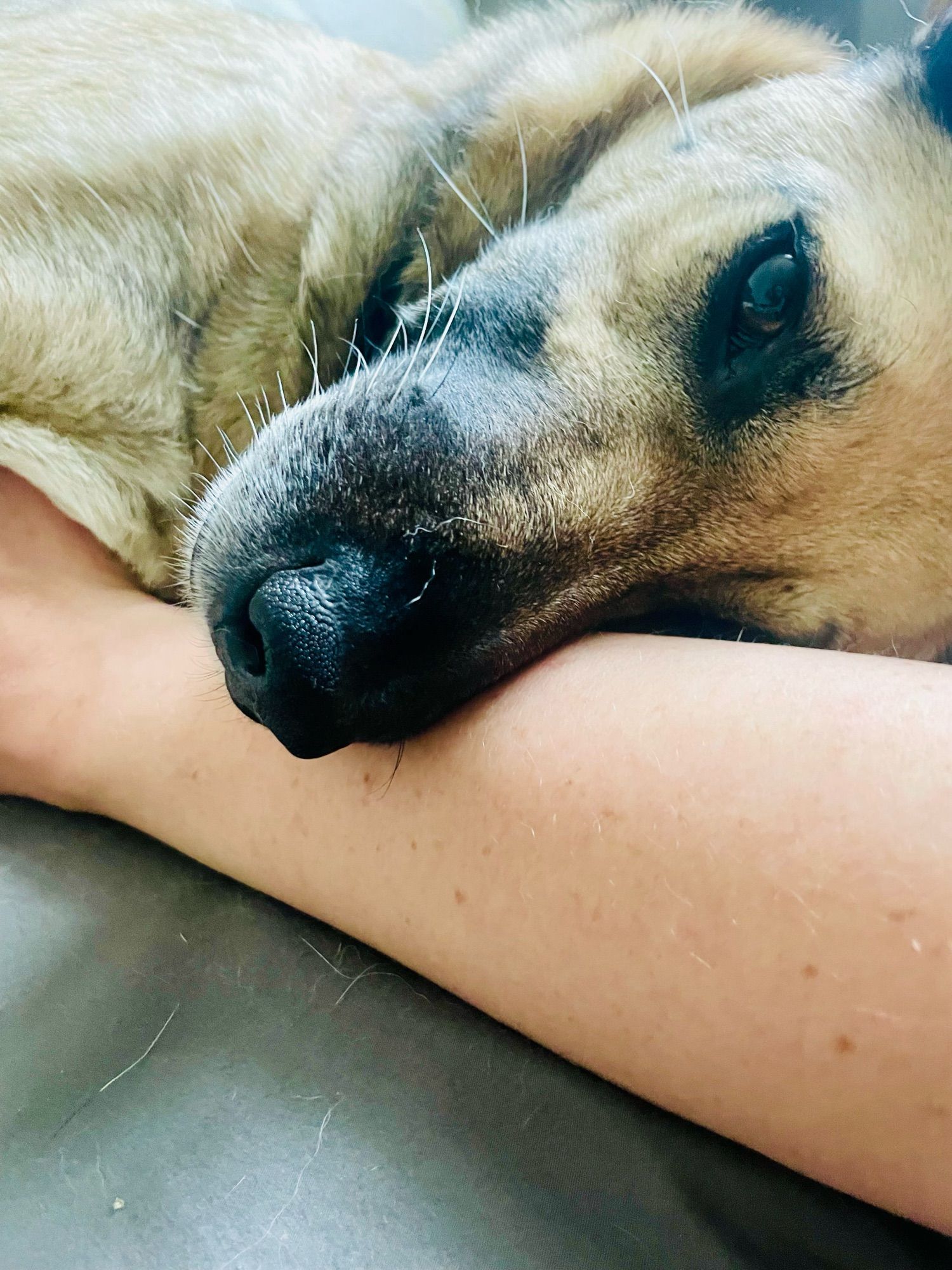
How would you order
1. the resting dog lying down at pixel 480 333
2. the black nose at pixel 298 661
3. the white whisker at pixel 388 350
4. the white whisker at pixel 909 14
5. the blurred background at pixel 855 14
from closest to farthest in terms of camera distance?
1. the black nose at pixel 298 661
2. the resting dog lying down at pixel 480 333
3. the white whisker at pixel 388 350
4. the white whisker at pixel 909 14
5. the blurred background at pixel 855 14

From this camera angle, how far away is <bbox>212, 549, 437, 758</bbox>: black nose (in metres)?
0.65

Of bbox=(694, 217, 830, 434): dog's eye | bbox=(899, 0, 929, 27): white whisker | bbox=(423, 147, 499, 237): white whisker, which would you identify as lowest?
bbox=(423, 147, 499, 237): white whisker

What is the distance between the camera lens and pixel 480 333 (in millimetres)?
865

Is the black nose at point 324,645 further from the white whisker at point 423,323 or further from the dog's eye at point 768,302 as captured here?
the dog's eye at point 768,302

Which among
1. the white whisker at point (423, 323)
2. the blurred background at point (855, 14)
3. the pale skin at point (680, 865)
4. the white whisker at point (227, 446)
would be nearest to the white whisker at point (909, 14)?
the blurred background at point (855, 14)

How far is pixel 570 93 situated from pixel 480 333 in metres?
0.42

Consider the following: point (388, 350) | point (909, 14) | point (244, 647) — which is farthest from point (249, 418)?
point (909, 14)

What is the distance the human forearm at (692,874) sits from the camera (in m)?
0.51

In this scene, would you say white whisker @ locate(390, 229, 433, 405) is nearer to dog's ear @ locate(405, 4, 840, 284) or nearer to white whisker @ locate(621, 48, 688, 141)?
dog's ear @ locate(405, 4, 840, 284)

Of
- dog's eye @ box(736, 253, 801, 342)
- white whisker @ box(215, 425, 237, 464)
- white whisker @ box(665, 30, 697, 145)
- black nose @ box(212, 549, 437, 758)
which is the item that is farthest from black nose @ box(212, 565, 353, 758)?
white whisker @ box(665, 30, 697, 145)

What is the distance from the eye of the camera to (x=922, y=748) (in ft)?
1.84

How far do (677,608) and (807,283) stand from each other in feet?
1.06

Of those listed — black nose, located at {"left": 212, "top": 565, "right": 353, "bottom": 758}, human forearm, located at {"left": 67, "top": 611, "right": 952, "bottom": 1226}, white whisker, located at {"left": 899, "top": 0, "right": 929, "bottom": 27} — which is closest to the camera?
human forearm, located at {"left": 67, "top": 611, "right": 952, "bottom": 1226}

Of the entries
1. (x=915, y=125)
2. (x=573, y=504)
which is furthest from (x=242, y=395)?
(x=915, y=125)
